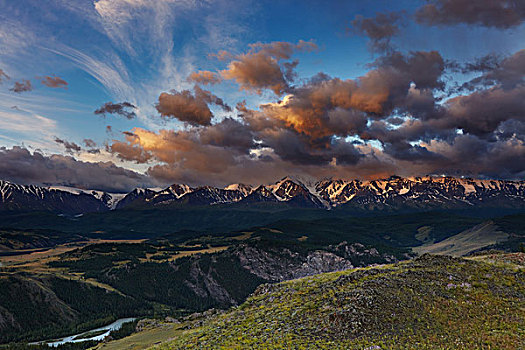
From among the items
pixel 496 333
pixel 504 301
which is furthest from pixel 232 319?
pixel 504 301

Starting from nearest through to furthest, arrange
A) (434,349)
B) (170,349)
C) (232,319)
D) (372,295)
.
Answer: (434,349) < (372,295) < (170,349) < (232,319)

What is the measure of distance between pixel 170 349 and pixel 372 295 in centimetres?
3768

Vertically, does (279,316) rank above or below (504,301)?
above

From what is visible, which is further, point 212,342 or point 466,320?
point 212,342

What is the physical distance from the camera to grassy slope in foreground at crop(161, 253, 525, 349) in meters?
45.2

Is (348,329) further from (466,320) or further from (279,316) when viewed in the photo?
(466,320)

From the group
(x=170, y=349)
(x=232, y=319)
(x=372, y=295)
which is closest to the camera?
(x=372, y=295)

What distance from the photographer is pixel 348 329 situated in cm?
4794

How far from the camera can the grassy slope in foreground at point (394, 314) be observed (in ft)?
148

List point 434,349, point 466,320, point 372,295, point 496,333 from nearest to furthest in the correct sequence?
point 434,349, point 496,333, point 466,320, point 372,295

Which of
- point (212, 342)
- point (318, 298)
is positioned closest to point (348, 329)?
point (318, 298)

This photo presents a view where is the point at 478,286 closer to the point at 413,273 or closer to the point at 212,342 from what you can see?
the point at 413,273

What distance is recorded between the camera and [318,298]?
6188 centimetres

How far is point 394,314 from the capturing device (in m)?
51.1
